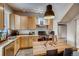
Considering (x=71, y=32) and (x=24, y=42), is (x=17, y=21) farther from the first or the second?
(x=71, y=32)

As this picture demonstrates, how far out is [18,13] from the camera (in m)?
4.99

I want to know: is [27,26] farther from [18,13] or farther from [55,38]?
[55,38]

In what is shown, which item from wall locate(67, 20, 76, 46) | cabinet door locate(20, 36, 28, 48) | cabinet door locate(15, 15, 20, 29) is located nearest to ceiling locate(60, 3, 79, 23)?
wall locate(67, 20, 76, 46)

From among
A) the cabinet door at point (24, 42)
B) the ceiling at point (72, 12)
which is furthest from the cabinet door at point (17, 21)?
the ceiling at point (72, 12)

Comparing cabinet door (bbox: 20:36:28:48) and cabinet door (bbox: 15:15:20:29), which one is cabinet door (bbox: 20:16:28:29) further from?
cabinet door (bbox: 20:36:28:48)

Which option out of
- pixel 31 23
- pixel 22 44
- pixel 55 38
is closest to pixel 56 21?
pixel 55 38

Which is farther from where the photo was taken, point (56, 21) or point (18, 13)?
point (18, 13)

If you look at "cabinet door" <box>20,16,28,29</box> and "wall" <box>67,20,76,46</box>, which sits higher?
"cabinet door" <box>20,16,28,29</box>

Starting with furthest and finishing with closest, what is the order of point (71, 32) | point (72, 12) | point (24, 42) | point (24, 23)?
1. point (24, 23)
2. point (24, 42)
3. point (71, 32)
4. point (72, 12)

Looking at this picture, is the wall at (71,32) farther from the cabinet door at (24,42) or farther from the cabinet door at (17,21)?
the cabinet door at (17,21)

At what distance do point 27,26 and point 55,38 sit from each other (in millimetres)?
2045

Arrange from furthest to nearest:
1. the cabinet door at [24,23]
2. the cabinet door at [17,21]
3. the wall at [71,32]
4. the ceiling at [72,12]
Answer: the cabinet door at [24,23], the cabinet door at [17,21], the wall at [71,32], the ceiling at [72,12]

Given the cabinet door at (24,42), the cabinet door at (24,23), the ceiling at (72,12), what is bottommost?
the cabinet door at (24,42)

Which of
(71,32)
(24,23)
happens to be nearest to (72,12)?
(71,32)
